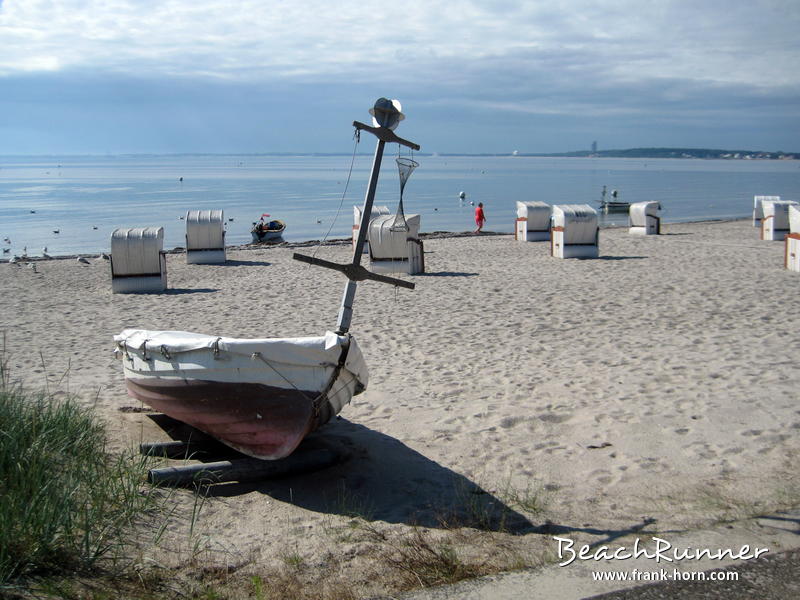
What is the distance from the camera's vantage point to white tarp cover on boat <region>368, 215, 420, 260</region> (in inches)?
674

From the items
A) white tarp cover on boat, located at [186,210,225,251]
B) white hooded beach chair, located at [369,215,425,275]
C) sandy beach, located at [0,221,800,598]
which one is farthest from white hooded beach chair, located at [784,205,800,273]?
white tarp cover on boat, located at [186,210,225,251]

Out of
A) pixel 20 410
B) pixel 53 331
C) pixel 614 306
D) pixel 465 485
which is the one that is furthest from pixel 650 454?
A: pixel 53 331

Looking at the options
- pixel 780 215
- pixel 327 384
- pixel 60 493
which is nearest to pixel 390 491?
Result: pixel 327 384

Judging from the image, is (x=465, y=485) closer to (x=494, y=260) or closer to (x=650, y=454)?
(x=650, y=454)

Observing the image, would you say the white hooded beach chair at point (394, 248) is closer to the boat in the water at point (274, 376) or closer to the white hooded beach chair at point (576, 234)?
the white hooded beach chair at point (576, 234)

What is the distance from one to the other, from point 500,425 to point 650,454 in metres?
1.37

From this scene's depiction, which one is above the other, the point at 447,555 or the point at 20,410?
the point at 20,410

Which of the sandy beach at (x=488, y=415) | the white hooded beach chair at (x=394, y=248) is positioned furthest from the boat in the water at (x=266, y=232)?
the sandy beach at (x=488, y=415)

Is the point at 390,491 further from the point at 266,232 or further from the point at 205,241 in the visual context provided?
the point at 266,232

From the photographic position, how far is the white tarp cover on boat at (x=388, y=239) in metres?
17.1

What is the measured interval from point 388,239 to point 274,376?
11766 millimetres

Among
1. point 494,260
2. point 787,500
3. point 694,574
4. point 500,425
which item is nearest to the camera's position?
point 694,574

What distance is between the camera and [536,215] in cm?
2494

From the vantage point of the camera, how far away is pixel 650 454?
629 centimetres
